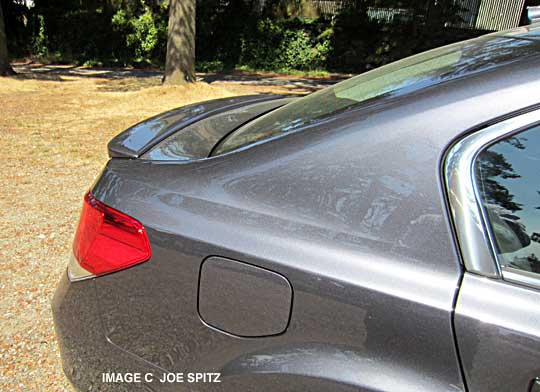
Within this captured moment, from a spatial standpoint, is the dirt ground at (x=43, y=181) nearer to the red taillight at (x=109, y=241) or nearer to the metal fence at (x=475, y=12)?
the red taillight at (x=109, y=241)

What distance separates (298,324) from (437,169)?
574mm

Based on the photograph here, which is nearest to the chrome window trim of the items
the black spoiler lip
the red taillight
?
the red taillight

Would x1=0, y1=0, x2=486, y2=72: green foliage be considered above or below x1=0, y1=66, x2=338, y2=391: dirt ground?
above

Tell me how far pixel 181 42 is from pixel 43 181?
6.61m

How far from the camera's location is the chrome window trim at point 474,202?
1095 millimetres

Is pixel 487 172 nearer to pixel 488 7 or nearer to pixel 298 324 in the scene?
pixel 298 324

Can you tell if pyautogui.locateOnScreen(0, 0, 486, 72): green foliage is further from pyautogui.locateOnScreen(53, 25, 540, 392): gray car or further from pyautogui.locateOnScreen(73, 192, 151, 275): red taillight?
pyautogui.locateOnScreen(53, 25, 540, 392): gray car

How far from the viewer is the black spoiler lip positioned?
1.80 m

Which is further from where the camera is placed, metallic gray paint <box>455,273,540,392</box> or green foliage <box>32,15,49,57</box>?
green foliage <box>32,15,49,57</box>

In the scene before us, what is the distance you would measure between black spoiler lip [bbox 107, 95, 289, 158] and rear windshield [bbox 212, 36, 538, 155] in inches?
13.7

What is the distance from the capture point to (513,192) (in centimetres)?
113

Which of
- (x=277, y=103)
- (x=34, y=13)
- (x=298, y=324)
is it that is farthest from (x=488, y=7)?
(x=298, y=324)

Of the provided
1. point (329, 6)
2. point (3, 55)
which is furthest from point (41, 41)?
point (329, 6)

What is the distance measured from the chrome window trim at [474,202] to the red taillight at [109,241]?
929 millimetres
